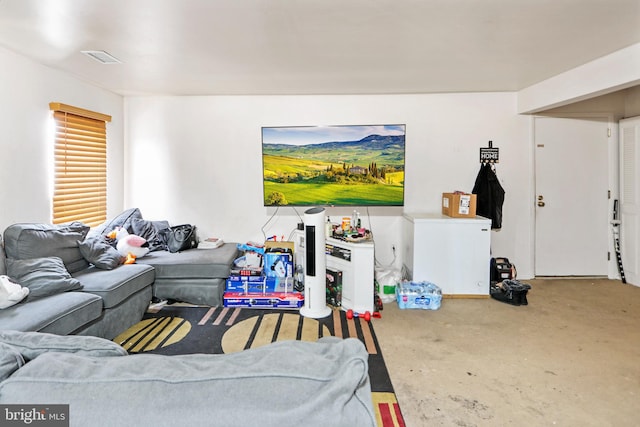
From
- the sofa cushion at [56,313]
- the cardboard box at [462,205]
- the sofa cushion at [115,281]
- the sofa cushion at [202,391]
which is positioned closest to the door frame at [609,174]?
the cardboard box at [462,205]

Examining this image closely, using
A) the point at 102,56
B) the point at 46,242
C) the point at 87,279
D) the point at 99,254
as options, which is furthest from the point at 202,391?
the point at 102,56

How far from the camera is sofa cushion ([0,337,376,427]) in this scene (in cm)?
68

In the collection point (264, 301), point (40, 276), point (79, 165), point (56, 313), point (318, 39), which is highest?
point (318, 39)

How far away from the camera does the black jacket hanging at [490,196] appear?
4402mm

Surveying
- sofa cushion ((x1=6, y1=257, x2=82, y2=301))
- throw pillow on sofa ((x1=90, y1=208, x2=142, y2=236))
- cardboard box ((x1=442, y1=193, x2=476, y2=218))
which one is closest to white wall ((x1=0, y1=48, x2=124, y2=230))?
throw pillow on sofa ((x1=90, y1=208, x2=142, y2=236))

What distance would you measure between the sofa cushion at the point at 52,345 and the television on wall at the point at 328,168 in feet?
11.3

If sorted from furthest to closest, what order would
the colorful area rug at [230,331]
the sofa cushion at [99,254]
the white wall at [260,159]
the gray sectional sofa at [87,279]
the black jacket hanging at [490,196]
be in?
the white wall at [260,159] → the black jacket hanging at [490,196] → the sofa cushion at [99,254] → the colorful area rug at [230,331] → the gray sectional sofa at [87,279]

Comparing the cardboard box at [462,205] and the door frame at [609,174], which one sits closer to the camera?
the cardboard box at [462,205]

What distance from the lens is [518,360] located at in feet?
8.60

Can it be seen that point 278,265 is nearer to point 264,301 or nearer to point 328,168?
point 264,301

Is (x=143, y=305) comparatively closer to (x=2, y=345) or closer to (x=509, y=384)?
(x=2, y=345)

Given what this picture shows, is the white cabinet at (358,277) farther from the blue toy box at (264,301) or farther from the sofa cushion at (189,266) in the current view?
the sofa cushion at (189,266)

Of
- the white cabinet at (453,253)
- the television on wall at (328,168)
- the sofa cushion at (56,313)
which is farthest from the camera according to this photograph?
the television on wall at (328,168)

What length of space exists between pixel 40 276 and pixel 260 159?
2624mm
